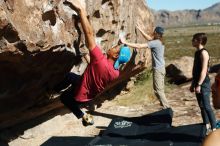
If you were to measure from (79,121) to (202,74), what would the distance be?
3288 mm

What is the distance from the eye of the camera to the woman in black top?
8.31 meters

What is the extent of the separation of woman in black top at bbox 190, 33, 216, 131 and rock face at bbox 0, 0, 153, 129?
5.46 feet

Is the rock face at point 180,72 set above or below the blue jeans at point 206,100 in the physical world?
below

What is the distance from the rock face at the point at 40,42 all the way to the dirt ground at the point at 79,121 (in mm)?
414

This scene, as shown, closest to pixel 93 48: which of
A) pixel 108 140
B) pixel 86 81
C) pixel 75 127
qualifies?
pixel 86 81

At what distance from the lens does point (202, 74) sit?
8352mm

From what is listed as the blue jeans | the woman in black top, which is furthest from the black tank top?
the blue jeans

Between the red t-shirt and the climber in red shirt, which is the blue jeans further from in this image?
the red t-shirt

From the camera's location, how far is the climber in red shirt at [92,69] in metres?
6.55

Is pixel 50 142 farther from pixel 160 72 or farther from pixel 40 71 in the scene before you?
pixel 160 72

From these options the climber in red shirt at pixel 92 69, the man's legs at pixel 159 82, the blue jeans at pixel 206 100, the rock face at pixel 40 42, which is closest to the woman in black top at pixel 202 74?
the blue jeans at pixel 206 100

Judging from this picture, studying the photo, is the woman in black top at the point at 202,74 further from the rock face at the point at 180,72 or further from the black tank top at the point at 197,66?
the rock face at the point at 180,72

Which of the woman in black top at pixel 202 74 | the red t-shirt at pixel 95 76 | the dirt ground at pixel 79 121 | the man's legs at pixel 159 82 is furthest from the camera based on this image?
the man's legs at pixel 159 82

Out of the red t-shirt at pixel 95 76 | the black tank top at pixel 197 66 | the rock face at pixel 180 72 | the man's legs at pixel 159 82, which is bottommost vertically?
the rock face at pixel 180 72
